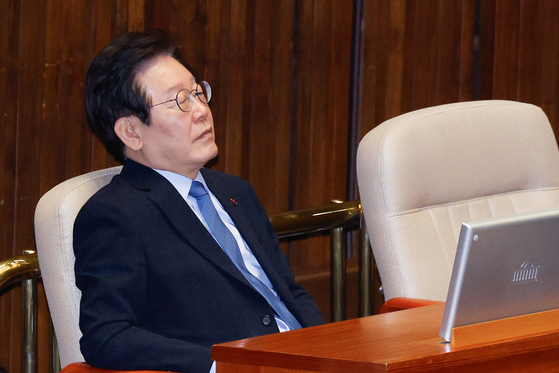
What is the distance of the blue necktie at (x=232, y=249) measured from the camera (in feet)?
6.53

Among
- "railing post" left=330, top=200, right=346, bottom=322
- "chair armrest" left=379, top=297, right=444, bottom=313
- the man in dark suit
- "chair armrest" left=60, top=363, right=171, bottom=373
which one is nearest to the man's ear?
the man in dark suit

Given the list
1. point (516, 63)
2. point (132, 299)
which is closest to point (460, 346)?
point (132, 299)

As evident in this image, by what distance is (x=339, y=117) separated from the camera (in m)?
3.38

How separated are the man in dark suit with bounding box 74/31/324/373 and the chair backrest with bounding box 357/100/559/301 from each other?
0.29m

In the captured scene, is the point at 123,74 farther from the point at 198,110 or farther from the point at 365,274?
the point at 365,274

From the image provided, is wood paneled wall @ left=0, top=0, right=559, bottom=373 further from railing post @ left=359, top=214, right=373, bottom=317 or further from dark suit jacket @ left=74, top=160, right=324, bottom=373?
dark suit jacket @ left=74, top=160, right=324, bottom=373

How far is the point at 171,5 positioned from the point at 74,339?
1.42m

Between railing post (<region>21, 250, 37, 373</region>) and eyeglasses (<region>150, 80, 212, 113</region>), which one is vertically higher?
eyeglasses (<region>150, 80, 212, 113</region>)

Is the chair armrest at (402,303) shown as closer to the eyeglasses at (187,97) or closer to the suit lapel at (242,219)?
the suit lapel at (242,219)

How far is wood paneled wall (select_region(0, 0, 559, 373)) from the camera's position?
2.53 metres

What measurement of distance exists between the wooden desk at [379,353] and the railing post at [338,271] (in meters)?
1.36

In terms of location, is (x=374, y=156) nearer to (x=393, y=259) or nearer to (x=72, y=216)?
(x=393, y=259)

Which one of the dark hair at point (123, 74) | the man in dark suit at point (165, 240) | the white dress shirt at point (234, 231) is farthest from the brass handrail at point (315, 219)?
the dark hair at point (123, 74)

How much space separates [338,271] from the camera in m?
2.79
